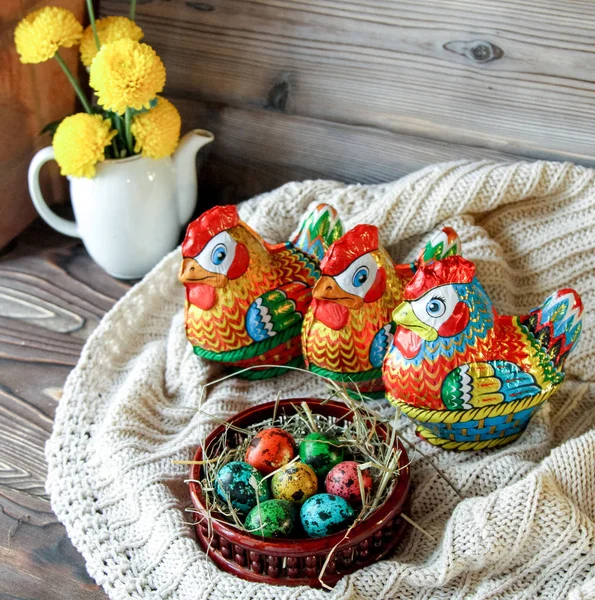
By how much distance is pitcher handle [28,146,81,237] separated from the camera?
44.3 inches

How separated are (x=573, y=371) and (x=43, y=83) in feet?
Result: 2.89

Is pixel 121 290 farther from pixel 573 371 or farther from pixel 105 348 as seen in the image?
pixel 573 371

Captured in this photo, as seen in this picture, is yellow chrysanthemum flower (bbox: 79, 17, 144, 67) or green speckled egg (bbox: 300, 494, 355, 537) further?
yellow chrysanthemum flower (bbox: 79, 17, 144, 67)

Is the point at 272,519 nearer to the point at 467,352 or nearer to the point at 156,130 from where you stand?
the point at 467,352

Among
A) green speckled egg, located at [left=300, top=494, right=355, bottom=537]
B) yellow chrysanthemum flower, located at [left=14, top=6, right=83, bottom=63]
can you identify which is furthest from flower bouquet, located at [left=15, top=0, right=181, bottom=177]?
green speckled egg, located at [left=300, top=494, right=355, bottom=537]

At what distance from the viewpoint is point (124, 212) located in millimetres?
1117

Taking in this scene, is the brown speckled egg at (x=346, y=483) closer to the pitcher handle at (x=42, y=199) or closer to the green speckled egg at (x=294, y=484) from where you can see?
the green speckled egg at (x=294, y=484)

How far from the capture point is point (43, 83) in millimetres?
1235

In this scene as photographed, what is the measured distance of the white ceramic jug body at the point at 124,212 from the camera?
1095 mm

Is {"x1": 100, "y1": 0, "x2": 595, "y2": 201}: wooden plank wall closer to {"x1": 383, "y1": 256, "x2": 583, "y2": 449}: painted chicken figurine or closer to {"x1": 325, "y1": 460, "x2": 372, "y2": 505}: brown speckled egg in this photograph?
{"x1": 383, "y1": 256, "x2": 583, "y2": 449}: painted chicken figurine

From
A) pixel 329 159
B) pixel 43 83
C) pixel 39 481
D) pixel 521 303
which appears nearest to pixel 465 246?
pixel 521 303

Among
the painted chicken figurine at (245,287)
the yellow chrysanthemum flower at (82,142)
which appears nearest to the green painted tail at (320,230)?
the painted chicken figurine at (245,287)

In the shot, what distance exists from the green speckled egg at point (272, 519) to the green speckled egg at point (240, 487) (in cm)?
2

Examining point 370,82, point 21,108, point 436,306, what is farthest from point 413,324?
point 21,108
